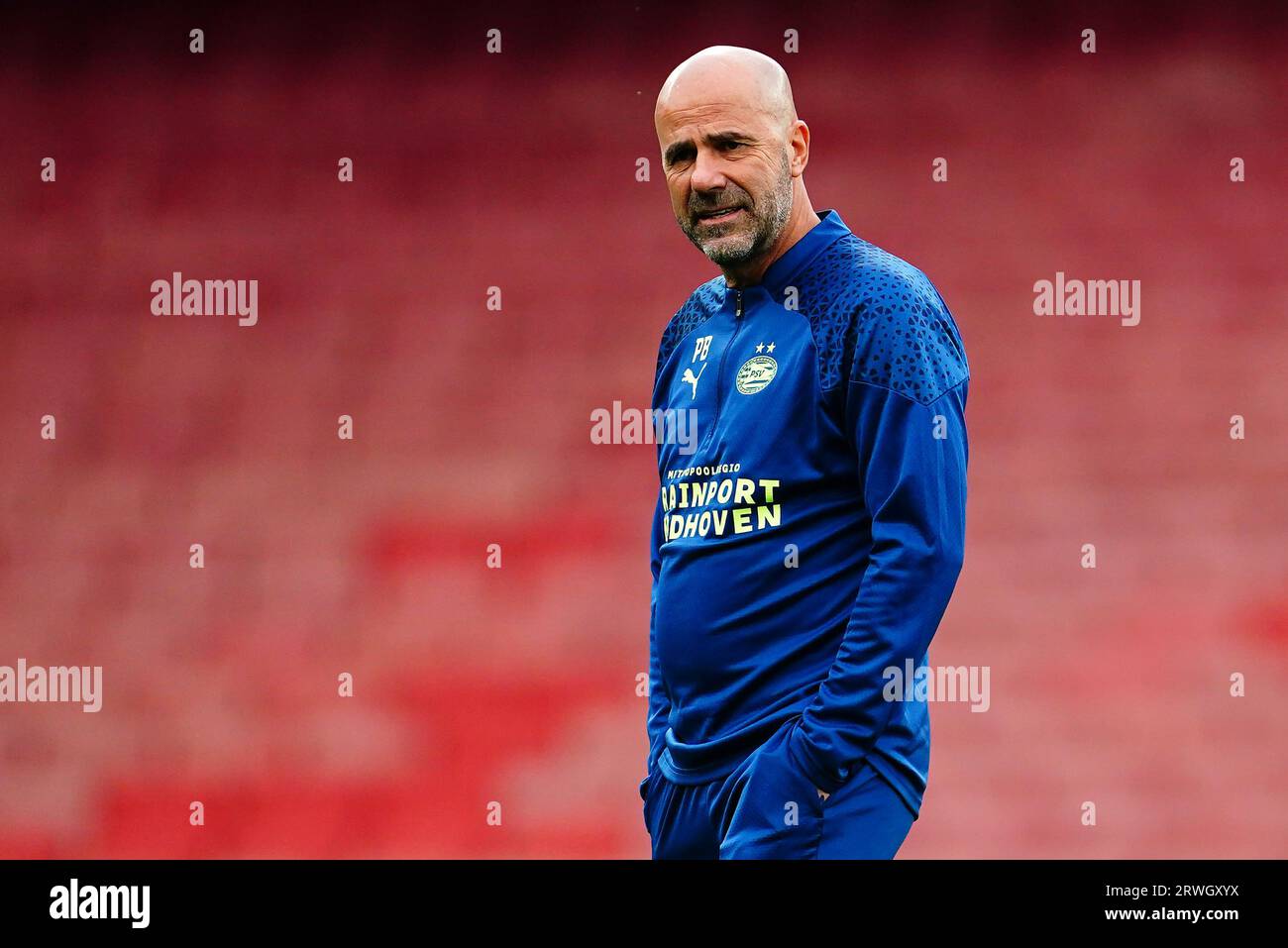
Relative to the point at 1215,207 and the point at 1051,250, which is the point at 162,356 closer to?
the point at 1051,250

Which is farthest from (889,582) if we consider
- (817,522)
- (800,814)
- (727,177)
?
(727,177)

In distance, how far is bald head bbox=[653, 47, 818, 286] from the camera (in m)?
1.50

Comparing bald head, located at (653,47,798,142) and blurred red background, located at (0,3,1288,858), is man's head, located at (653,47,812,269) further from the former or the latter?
blurred red background, located at (0,3,1288,858)

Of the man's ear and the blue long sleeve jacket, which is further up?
the man's ear

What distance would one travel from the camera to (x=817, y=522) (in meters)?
1.46

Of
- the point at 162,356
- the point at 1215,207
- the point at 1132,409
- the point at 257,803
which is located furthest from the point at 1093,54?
the point at 257,803

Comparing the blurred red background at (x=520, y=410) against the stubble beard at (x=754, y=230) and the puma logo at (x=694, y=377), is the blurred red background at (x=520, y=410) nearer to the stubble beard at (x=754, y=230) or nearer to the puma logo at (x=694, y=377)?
the puma logo at (x=694, y=377)

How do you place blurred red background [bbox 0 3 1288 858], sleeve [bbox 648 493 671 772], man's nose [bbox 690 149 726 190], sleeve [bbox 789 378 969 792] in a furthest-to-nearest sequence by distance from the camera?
blurred red background [bbox 0 3 1288 858] → sleeve [bbox 648 493 671 772] → man's nose [bbox 690 149 726 190] → sleeve [bbox 789 378 969 792]

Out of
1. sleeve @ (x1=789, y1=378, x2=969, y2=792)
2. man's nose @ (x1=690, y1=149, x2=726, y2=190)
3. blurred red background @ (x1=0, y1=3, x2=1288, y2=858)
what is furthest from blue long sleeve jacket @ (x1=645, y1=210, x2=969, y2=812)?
blurred red background @ (x1=0, y1=3, x2=1288, y2=858)

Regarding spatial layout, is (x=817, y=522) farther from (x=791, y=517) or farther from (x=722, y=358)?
(x=722, y=358)

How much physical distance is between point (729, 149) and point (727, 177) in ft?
0.10

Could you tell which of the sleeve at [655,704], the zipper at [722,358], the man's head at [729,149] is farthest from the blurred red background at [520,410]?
the man's head at [729,149]

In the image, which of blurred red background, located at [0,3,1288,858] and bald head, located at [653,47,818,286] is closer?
bald head, located at [653,47,818,286]

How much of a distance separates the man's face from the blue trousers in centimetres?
54
